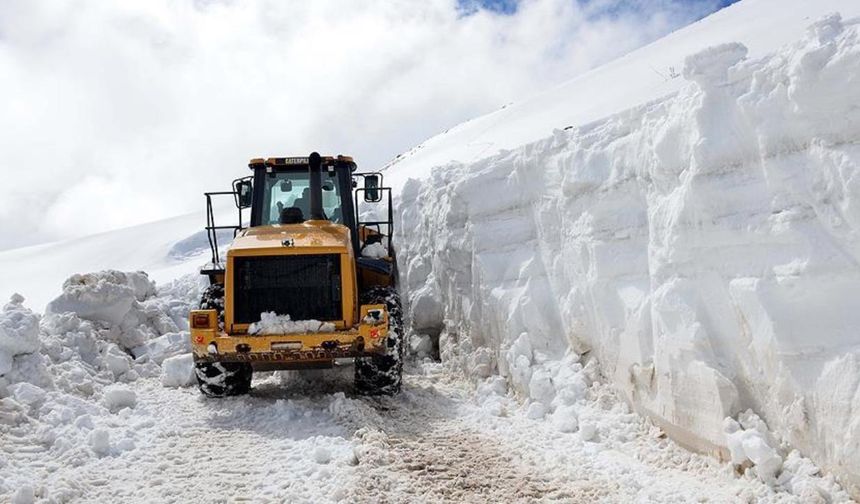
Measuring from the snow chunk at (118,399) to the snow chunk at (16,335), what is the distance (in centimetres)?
92

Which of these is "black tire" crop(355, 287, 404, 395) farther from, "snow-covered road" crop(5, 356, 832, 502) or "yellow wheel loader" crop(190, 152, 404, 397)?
"snow-covered road" crop(5, 356, 832, 502)

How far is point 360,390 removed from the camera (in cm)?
786

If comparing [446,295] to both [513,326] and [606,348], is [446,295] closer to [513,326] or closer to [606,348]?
[513,326]

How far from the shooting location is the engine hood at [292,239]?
7.66 meters

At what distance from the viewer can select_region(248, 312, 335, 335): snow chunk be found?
7496 mm

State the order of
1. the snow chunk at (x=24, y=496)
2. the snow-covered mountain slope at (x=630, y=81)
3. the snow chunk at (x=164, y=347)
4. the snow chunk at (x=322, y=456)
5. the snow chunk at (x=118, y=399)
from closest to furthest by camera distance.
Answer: the snow chunk at (x=24, y=496), the snow chunk at (x=322, y=456), the snow chunk at (x=118, y=399), the snow chunk at (x=164, y=347), the snow-covered mountain slope at (x=630, y=81)

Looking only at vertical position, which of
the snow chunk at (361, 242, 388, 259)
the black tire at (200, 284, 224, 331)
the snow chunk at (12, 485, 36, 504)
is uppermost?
the snow chunk at (361, 242, 388, 259)

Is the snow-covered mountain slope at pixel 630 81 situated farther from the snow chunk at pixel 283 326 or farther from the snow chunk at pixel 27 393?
the snow chunk at pixel 27 393

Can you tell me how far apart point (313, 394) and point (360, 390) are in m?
0.56

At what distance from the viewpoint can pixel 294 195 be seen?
912 centimetres

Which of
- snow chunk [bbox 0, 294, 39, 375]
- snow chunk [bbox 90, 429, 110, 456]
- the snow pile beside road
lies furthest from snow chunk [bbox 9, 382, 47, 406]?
snow chunk [bbox 90, 429, 110, 456]

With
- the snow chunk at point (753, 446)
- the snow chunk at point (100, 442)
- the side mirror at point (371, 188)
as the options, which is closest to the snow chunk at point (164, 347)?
the side mirror at point (371, 188)

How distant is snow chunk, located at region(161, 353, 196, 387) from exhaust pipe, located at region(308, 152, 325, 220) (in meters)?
2.27

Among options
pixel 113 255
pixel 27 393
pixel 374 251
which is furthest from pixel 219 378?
pixel 113 255
